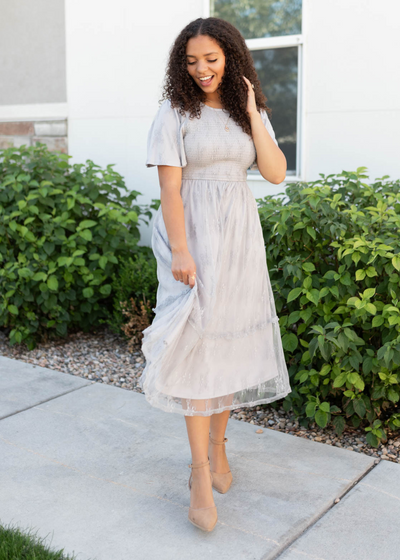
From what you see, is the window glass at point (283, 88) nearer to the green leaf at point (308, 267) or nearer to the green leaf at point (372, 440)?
the green leaf at point (308, 267)

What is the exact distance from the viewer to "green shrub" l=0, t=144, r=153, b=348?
4.18 m

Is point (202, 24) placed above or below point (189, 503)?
above

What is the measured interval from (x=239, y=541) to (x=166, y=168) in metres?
1.34

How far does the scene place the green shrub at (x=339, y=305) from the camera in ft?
9.00

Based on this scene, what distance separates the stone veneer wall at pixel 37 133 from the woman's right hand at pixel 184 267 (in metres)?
3.32

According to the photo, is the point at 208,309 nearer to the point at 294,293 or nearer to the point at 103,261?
the point at 294,293

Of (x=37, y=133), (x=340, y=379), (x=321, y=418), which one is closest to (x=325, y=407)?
(x=321, y=418)

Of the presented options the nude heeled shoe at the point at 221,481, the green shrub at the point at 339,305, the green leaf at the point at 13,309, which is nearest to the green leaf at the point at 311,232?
the green shrub at the point at 339,305

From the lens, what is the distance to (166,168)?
2154 mm

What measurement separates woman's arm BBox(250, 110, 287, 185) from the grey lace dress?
37mm

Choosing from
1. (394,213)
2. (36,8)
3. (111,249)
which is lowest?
(111,249)

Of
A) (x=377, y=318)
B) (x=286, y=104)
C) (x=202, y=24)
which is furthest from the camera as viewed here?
(x=286, y=104)

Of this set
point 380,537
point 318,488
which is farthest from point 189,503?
point 380,537

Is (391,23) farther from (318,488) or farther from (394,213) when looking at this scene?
(318,488)
